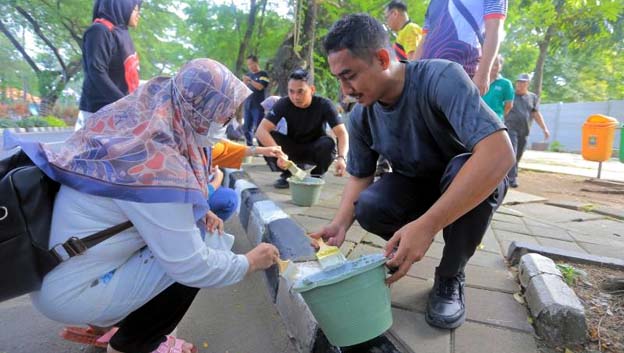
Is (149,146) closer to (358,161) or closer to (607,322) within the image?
(358,161)

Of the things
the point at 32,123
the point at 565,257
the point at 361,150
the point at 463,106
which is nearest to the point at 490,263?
the point at 565,257

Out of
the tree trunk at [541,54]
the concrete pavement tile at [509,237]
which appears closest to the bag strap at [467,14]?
the concrete pavement tile at [509,237]

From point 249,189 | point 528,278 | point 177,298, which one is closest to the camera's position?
point 177,298

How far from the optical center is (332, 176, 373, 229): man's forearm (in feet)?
5.95

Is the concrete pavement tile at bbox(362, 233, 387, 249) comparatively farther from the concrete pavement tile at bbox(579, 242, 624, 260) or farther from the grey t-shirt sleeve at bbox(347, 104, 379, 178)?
the concrete pavement tile at bbox(579, 242, 624, 260)

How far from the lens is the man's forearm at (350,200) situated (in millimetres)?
1814

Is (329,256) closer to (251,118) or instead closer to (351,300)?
(351,300)

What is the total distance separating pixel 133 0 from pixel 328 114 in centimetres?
213

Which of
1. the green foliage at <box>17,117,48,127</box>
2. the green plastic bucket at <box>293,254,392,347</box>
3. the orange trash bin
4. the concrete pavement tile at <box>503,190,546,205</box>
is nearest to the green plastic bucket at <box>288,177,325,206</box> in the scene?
the green plastic bucket at <box>293,254,392,347</box>

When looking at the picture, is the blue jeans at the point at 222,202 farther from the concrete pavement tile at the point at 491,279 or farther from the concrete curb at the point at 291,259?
the concrete pavement tile at the point at 491,279

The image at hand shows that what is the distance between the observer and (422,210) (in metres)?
1.91

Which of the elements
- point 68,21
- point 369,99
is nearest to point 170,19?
point 68,21

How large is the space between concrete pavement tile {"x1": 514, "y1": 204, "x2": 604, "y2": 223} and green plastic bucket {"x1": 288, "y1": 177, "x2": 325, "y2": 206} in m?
2.15

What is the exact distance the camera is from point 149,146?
1229 mm
